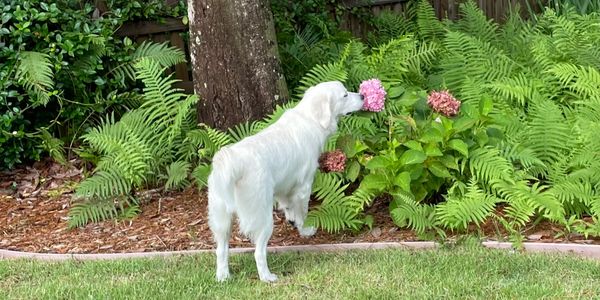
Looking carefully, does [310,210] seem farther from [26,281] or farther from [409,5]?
[409,5]

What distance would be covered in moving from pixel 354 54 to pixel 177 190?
2159 millimetres

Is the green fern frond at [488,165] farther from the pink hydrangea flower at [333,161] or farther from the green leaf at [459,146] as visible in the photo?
the pink hydrangea flower at [333,161]

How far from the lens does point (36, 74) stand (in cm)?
766

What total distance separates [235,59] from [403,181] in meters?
2.04

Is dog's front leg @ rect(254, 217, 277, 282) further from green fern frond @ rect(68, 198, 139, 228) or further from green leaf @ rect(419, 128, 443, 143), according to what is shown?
green fern frond @ rect(68, 198, 139, 228)

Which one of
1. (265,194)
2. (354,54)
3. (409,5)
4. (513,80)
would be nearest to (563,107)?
(513,80)

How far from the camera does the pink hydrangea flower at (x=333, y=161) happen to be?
6211 millimetres

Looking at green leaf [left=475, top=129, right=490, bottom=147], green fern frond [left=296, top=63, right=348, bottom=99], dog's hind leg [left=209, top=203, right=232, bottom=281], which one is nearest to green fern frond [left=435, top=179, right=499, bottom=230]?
green leaf [left=475, top=129, right=490, bottom=147]

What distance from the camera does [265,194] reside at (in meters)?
5.38

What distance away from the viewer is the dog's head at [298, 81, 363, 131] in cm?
596

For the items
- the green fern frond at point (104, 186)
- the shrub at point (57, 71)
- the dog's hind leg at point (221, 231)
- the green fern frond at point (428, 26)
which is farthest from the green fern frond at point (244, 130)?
the green fern frond at point (428, 26)

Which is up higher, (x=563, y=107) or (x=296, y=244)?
(x=563, y=107)

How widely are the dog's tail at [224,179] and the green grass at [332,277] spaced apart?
53 centimetres

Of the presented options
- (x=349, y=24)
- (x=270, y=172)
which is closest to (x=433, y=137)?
(x=270, y=172)
